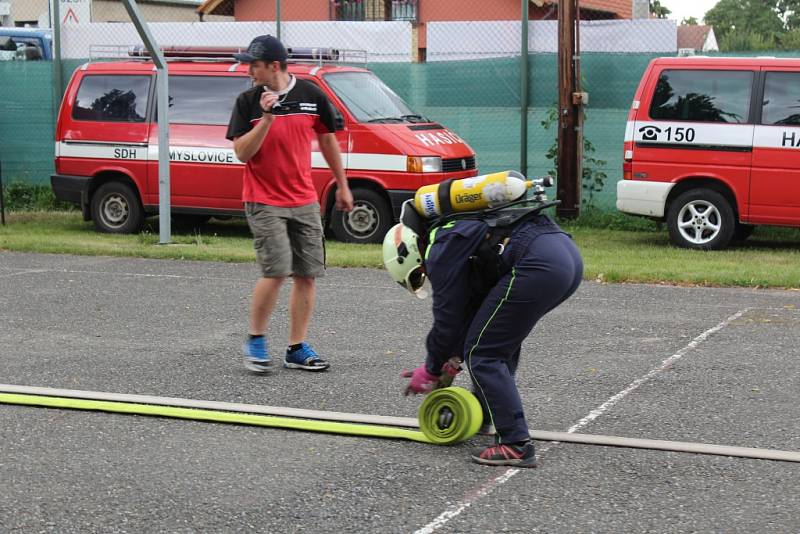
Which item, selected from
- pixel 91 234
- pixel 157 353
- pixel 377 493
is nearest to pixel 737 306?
pixel 157 353

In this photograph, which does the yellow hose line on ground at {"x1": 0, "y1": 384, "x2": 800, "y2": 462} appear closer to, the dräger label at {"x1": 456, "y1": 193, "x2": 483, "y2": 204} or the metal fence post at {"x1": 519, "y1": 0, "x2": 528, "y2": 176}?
the dräger label at {"x1": 456, "y1": 193, "x2": 483, "y2": 204}

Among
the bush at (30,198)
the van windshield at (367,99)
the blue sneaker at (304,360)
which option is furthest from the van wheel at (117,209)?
the blue sneaker at (304,360)

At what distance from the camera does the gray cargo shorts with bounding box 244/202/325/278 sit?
23.3ft

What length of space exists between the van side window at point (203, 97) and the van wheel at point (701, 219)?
4.99 metres

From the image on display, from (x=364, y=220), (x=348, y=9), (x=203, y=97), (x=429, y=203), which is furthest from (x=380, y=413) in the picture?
(x=348, y=9)

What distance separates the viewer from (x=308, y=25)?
1986 centimetres

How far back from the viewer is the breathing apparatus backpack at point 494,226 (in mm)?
5180

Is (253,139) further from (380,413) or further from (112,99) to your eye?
(112,99)

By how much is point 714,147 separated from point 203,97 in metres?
5.76

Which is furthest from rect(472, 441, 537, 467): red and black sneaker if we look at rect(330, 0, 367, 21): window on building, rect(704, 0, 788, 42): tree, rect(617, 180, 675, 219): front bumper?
rect(704, 0, 788, 42): tree

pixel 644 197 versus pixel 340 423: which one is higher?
pixel 644 197

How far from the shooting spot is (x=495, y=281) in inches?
208

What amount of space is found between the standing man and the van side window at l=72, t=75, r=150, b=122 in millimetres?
7715

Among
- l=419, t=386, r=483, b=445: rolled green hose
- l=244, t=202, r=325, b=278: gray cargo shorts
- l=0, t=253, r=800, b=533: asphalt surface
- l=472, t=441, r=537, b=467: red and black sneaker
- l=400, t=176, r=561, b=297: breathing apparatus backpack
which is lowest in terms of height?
l=0, t=253, r=800, b=533: asphalt surface
